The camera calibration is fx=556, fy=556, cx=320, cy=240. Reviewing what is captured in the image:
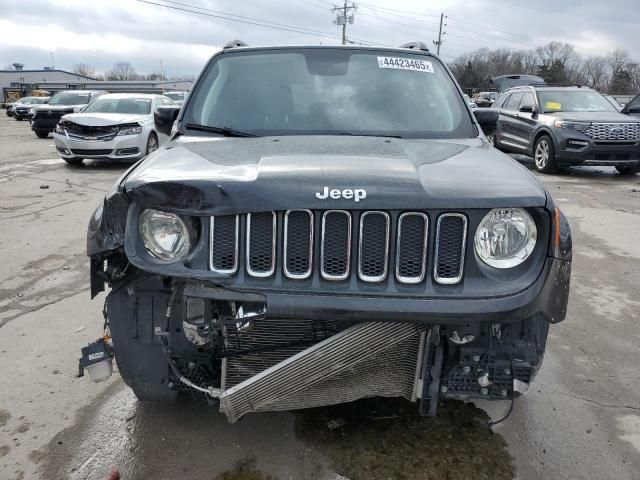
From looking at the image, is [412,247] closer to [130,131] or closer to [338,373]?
[338,373]

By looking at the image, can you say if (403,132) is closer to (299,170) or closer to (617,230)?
(299,170)

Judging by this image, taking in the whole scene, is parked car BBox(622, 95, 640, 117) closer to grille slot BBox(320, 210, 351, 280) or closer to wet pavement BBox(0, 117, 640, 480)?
wet pavement BBox(0, 117, 640, 480)

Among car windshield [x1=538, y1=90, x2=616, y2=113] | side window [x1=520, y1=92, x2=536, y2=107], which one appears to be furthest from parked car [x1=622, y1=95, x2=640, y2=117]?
side window [x1=520, y1=92, x2=536, y2=107]

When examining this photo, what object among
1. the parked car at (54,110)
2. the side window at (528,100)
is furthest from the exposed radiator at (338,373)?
the parked car at (54,110)

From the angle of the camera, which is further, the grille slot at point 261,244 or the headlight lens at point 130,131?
the headlight lens at point 130,131

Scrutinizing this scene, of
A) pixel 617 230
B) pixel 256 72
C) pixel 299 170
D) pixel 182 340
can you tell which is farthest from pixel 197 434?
pixel 617 230

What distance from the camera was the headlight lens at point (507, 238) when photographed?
81.4 inches

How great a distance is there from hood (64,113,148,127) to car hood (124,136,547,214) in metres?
9.64

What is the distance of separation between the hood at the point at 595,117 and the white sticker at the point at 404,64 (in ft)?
27.7

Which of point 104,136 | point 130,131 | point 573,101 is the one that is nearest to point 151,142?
point 130,131

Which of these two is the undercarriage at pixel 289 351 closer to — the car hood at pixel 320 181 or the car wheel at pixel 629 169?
the car hood at pixel 320 181

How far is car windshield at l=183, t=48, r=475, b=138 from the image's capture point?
3221 millimetres

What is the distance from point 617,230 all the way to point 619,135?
176 inches

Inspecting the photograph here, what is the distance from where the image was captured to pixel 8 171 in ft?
37.4
